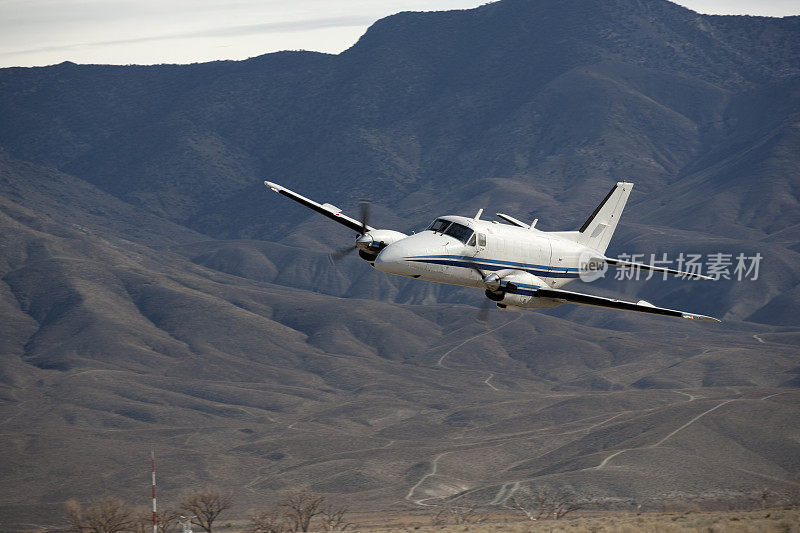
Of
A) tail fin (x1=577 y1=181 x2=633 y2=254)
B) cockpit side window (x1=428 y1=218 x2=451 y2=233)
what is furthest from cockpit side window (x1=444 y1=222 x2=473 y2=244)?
tail fin (x1=577 y1=181 x2=633 y2=254)

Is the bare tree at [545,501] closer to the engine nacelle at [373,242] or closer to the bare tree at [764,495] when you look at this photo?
the bare tree at [764,495]

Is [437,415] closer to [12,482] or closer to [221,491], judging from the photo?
[221,491]

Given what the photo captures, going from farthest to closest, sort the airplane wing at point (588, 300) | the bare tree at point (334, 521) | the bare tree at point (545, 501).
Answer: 1. the bare tree at point (545, 501)
2. the bare tree at point (334, 521)
3. the airplane wing at point (588, 300)

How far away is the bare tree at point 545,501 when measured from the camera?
116 metres

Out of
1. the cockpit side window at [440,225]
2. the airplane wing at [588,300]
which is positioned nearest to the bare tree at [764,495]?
the airplane wing at [588,300]

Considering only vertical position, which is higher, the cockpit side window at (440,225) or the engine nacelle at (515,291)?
the cockpit side window at (440,225)

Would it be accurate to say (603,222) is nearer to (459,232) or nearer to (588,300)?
(588,300)

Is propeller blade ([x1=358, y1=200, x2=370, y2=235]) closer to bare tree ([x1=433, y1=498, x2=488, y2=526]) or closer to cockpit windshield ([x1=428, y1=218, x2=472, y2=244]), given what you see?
cockpit windshield ([x1=428, y1=218, x2=472, y2=244])

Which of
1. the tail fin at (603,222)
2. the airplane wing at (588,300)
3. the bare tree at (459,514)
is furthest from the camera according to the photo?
the bare tree at (459,514)

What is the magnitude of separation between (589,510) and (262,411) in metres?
95.1

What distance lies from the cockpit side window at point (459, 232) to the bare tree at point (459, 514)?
6042 cm

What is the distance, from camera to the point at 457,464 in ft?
483

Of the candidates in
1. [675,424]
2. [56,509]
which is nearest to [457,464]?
[675,424]

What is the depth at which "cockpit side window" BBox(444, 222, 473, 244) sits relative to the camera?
48.7 meters
